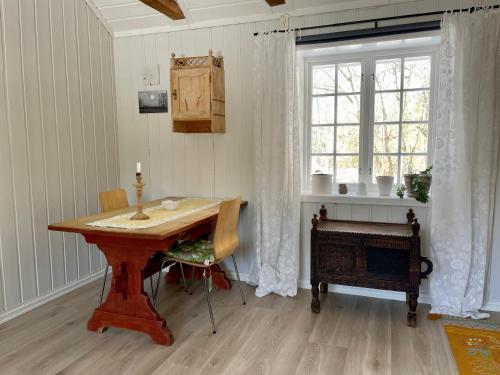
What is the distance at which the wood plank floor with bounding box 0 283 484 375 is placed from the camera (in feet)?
7.06

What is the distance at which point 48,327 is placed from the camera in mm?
2627

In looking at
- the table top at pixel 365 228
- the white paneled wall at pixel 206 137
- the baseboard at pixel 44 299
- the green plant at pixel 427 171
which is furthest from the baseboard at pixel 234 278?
the green plant at pixel 427 171

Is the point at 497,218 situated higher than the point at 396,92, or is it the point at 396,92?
the point at 396,92

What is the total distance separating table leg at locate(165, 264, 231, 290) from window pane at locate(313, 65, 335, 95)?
1683mm

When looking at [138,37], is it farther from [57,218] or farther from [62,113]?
[57,218]

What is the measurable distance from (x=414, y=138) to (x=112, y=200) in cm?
236

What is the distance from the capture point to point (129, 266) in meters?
2.41

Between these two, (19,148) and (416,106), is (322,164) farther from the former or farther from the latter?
(19,148)

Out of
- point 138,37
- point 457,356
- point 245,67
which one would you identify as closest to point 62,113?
point 138,37

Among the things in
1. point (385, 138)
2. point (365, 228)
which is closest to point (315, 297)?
point (365, 228)

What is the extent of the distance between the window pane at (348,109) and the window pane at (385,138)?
0.62 feet

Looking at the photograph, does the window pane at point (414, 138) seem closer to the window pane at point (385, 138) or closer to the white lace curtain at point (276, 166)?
the window pane at point (385, 138)

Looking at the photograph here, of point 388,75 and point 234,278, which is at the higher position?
point 388,75

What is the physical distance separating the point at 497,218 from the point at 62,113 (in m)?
3.33
